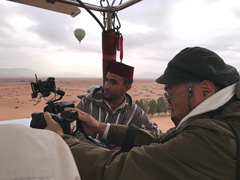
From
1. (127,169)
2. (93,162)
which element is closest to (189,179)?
(127,169)

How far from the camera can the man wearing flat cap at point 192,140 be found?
629 mm

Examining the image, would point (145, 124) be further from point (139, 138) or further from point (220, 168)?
point (220, 168)

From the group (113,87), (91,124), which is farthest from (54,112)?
(113,87)

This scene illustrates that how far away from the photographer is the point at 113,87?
2113 millimetres

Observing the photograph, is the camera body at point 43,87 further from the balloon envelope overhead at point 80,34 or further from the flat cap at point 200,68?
the balloon envelope overhead at point 80,34

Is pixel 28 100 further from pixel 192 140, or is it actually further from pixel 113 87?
pixel 192 140

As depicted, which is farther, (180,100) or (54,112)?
(54,112)

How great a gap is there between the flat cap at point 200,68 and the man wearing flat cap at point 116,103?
1158 millimetres

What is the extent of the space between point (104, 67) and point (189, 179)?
1849 millimetres

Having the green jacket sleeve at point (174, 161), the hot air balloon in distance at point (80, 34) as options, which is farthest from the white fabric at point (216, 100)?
the hot air balloon in distance at point (80, 34)

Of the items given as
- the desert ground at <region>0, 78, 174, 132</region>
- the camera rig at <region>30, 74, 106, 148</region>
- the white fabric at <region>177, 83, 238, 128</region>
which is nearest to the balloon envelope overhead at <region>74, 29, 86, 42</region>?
the desert ground at <region>0, 78, 174, 132</region>

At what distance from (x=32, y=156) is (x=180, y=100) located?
0.85 m

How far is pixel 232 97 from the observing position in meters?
0.86

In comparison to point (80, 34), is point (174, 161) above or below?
below
